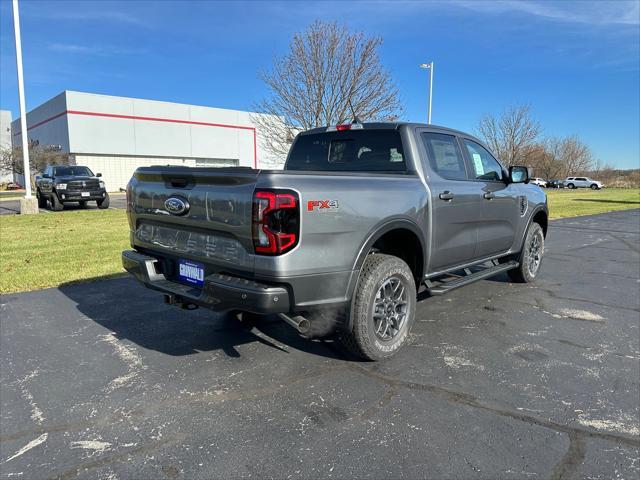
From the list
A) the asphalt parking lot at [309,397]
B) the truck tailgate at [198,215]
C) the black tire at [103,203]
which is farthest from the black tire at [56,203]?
the truck tailgate at [198,215]

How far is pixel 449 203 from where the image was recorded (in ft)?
14.1

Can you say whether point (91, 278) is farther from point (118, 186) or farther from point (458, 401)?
point (118, 186)

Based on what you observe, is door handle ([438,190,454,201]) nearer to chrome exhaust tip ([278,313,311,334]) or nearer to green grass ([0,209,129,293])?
chrome exhaust tip ([278,313,311,334])

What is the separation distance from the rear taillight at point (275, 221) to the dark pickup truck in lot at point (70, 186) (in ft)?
54.0

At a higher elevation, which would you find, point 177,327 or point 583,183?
point 583,183

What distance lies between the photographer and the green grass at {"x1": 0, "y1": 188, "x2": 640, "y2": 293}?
633 cm

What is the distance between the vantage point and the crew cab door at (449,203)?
165 inches

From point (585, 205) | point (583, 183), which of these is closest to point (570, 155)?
point (583, 183)

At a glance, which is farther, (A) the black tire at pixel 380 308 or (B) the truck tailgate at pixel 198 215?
(A) the black tire at pixel 380 308

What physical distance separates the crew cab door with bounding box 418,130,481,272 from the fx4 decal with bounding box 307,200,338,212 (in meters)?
1.33

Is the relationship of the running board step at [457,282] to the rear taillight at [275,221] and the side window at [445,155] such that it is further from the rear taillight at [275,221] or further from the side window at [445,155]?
the rear taillight at [275,221]

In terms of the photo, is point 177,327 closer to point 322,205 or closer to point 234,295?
point 234,295

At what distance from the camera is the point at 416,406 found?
2.97 metres

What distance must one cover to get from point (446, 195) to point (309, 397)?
2.24 meters
